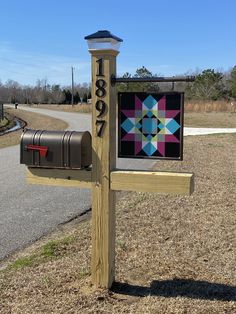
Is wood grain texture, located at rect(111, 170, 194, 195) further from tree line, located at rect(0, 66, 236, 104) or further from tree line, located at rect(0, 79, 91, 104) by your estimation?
tree line, located at rect(0, 79, 91, 104)

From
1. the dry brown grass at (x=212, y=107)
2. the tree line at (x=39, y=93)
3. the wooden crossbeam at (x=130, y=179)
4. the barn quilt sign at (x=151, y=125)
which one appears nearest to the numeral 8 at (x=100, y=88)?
the barn quilt sign at (x=151, y=125)

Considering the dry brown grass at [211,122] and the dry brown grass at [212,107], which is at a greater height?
the dry brown grass at [212,107]

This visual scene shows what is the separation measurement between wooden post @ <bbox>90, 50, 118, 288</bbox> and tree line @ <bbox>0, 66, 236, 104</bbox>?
374 millimetres

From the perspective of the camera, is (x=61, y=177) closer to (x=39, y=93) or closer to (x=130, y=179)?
(x=130, y=179)

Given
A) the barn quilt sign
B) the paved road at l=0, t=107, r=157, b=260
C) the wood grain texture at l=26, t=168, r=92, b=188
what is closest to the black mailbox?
the wood grain texture at l=26, t=168, r=92, b=188

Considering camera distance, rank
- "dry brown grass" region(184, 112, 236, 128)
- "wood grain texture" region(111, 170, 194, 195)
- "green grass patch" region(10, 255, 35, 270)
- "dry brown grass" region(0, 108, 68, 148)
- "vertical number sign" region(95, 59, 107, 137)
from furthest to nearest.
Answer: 1. "dry brown grass" region(184, 112, 236, 128)
2. "dry brown grass" region(0, 108, 68, 148)
3. "green grass patch" region(10, 255, 35, 270)
4. "vertical number sign" region(95, 59, 107, 137)
5. "wood grain texture" region(111, 170, 194, 195)

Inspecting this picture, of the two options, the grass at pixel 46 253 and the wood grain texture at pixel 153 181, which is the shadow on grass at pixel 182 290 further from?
the grass at pixel 46 253

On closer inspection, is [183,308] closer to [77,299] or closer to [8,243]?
[77,299]

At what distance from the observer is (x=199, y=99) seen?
59781 mm

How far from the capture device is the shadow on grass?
149 inches

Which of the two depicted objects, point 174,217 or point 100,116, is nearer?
point 100,116

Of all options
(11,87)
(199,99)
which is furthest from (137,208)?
(11,87)

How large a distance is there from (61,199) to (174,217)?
253 cm

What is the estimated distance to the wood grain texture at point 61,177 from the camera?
152 inches
